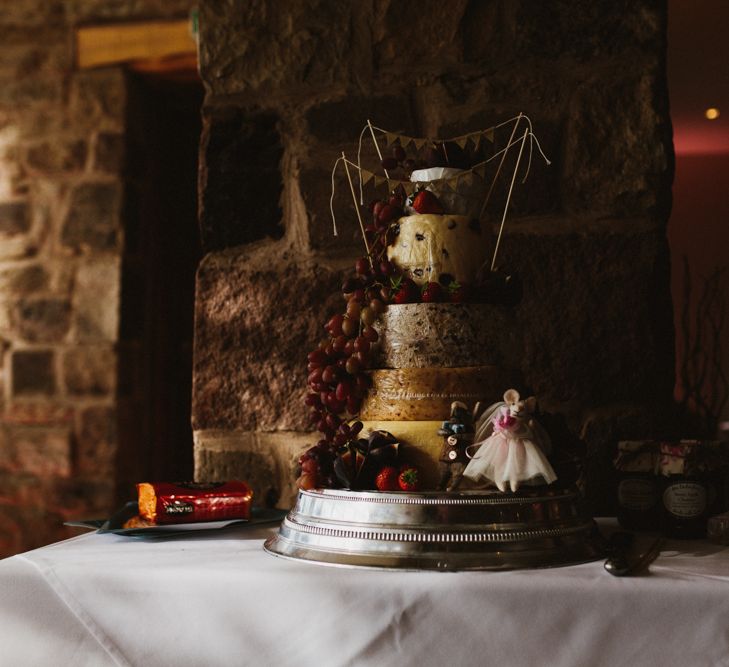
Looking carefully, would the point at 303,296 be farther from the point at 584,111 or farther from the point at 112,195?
the point at 112,195

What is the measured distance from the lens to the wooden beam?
288 centimetres

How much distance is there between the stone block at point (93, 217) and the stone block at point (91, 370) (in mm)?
371

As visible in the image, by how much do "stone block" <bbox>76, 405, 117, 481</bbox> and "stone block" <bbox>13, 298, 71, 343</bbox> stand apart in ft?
0.98

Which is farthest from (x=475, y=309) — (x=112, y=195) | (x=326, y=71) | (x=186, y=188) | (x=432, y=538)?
(x=186, y=188)

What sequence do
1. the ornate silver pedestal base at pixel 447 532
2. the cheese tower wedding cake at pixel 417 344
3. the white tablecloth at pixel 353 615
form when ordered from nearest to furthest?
the white tablecloth at pixel 353 615 < the ornate silver pedestal base at pixel 447 532 < the cheese tower wedding cake at pixel 417 344

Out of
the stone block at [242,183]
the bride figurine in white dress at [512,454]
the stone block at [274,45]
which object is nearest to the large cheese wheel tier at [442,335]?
the bride figurine in white dress at [512,454]

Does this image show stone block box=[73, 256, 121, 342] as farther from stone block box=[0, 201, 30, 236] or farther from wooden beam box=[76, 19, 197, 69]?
wooden beam box=[76, 19, 197, 69]

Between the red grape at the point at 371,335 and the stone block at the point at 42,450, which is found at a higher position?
the red grape at the point at 371,335

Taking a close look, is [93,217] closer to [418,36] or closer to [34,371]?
[34,371]

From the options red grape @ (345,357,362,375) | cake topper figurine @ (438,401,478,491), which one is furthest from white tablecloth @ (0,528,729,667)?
red grape @ (345,357,362,375)

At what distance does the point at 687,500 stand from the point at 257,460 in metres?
0.70

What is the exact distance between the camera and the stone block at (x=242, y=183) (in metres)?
1.43

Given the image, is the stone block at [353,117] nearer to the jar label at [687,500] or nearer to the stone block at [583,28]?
the stone block at [583,28]

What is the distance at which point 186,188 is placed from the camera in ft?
10.6
